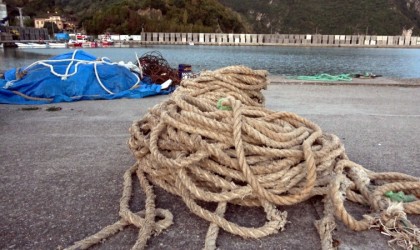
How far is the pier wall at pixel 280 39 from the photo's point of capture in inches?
5000

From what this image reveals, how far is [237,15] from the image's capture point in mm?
144500

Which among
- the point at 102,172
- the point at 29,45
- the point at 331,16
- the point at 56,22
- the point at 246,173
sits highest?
the point at 331,16

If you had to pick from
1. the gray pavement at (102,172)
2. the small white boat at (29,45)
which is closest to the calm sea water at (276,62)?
the small white boat at (29,45)

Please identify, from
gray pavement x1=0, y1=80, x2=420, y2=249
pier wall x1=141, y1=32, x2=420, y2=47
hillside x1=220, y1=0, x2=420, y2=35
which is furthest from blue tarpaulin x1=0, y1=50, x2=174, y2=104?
hillside x1=220, y1=0, x2=420, y2=35

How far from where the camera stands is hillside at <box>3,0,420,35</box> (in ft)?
417

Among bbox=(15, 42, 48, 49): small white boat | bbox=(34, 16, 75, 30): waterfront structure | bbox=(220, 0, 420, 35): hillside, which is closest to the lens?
bbox=(15, 42, 48, 49): small white boat

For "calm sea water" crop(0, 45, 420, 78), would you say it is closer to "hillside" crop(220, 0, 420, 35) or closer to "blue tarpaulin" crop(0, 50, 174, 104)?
"blue tarpaulin" crop(0, 50, 174, 104)

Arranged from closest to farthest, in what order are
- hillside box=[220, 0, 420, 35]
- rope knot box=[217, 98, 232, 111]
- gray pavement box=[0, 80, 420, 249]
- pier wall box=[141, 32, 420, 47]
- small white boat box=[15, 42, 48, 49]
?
gray pavement box=[0, 80, 420, 249]
rope knot box=[217, 98, 232, 111]
small white boat box=[15, 42, 48, 49]
pier wall box=[141, 32, 420, 47]
hillside box=[220, 0, 420, 35]

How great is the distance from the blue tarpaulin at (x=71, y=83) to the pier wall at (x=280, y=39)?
122 meters

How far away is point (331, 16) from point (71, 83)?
15767 centimetres

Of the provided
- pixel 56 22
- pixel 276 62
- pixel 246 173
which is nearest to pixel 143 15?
pixel 56 22

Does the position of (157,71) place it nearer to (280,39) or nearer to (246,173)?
(246,173)

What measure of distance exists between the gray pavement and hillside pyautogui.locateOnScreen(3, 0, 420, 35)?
129 m

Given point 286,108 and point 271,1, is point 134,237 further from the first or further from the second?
point 271,1
